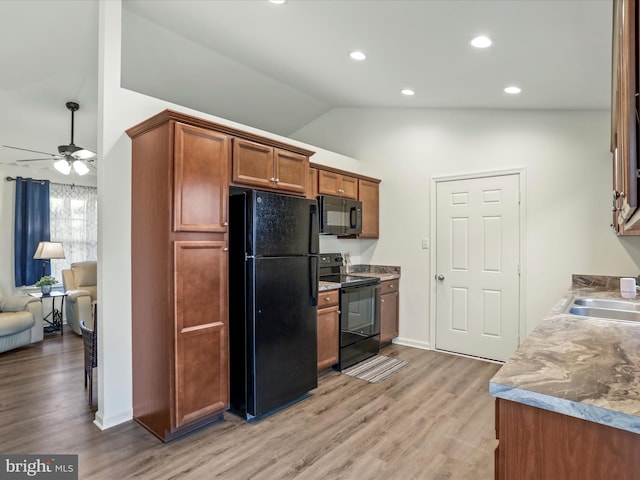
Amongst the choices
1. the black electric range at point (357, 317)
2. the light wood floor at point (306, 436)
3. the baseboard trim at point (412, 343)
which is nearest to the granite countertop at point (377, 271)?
the black electric range at point (357, 317)

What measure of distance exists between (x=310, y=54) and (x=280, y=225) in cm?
163

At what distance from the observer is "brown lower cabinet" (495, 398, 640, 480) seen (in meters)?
0.93

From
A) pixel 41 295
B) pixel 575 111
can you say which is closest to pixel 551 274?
pixel 575 111

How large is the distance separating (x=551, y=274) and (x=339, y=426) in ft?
8.76

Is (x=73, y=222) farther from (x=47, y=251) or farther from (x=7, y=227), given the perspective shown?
(x=47, y=251)

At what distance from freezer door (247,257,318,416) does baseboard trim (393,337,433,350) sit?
1.85 meters

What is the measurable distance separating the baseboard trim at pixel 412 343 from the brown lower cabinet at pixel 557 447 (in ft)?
11.6

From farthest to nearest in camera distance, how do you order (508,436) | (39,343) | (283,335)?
(39,343) → (283,335) → (508,436)

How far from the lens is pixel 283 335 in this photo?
115 inches

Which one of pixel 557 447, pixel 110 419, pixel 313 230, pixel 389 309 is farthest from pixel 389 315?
pixel 557 447

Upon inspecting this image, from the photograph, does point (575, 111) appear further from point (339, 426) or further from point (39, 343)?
point (39, 343)

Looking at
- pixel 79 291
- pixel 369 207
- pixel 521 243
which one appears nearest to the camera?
pixel 521 243

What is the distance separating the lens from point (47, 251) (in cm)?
519

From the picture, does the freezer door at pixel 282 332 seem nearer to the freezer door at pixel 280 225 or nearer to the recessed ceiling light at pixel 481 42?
the freezer door at pixel 280 225
